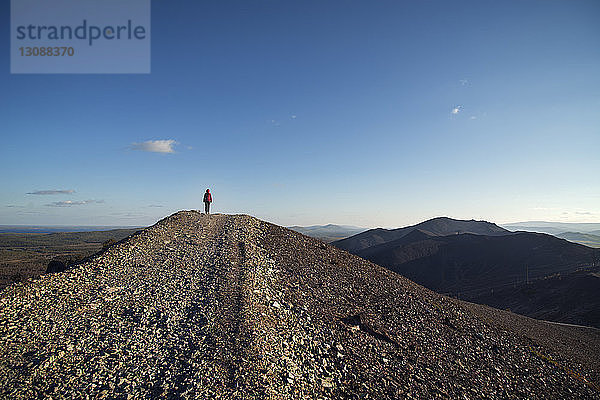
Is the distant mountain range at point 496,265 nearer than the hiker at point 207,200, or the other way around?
the hiker at point 207,200

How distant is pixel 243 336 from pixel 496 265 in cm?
8684

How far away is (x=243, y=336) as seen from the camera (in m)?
9.58

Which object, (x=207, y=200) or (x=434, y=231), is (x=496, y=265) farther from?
(x=207, y=200)

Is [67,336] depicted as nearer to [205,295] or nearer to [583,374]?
[205,295]

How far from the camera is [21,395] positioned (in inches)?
284

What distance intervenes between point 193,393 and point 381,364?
248 inches

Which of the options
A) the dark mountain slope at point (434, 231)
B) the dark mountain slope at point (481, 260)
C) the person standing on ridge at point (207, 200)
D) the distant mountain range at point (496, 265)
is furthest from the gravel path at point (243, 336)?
the dark mountain slope at point (434, 231)

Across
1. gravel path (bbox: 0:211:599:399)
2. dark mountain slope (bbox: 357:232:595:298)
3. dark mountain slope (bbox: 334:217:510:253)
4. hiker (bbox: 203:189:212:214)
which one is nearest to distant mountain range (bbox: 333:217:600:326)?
dark mountain slope (bbox: 357:232:595:298)

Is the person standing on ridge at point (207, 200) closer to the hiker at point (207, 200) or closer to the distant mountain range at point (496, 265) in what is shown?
the hiker at point (207, 200)

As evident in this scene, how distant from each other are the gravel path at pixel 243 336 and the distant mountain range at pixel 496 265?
40.6m

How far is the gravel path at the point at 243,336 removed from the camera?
318 inches

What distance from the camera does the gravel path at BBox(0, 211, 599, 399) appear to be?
807cm

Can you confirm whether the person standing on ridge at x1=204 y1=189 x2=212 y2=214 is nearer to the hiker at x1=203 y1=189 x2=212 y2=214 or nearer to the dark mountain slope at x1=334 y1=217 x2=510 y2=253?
the hiker at x1=203 y1=189 x2=212 y2=214

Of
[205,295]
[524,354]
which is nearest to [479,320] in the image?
[524,354]
